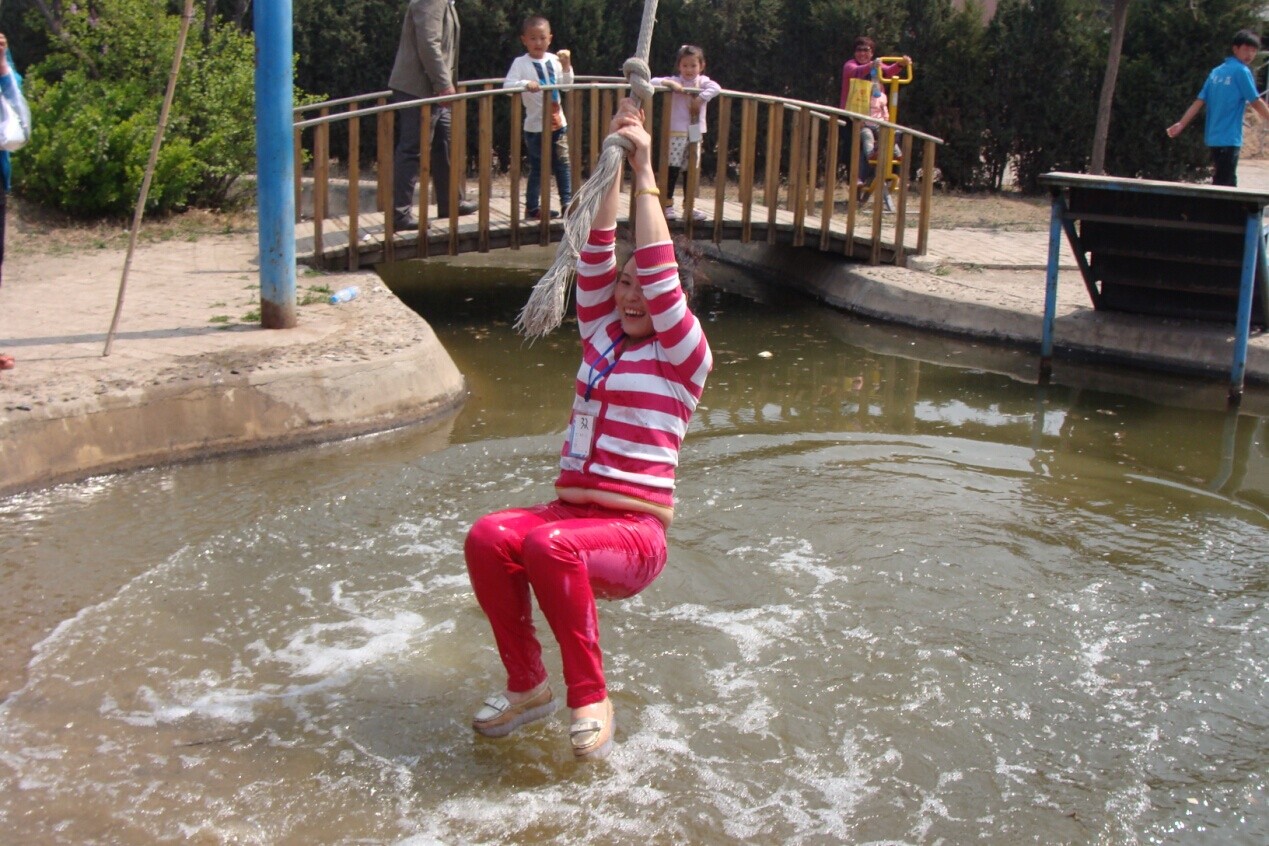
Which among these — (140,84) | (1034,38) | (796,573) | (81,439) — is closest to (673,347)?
(796,573)

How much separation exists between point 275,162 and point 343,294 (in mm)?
1408

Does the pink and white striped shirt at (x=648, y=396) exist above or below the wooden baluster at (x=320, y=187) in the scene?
below

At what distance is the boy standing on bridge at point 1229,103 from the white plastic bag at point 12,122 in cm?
860

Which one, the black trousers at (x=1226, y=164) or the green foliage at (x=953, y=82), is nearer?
the black trousers at (x=1226, y=164)

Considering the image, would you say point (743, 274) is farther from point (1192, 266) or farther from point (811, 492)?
point (811, 492)

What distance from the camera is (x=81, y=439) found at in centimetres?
633

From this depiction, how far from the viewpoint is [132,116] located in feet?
39.1

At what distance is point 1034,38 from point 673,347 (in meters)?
14.8

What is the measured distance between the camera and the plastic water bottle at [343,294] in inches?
356

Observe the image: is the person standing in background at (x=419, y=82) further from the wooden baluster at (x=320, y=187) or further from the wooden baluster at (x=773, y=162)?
the wooden baluster at (x=773, y=162)

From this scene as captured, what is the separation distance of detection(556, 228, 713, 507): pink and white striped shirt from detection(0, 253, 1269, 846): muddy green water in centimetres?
88

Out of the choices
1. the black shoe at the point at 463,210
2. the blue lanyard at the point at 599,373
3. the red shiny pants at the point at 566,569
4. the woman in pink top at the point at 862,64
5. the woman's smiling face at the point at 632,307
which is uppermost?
the woman in pink top at the point at 862,64

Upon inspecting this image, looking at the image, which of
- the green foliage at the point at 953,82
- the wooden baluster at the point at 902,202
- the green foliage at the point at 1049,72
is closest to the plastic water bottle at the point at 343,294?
the wooden baluster at the point at 902,202

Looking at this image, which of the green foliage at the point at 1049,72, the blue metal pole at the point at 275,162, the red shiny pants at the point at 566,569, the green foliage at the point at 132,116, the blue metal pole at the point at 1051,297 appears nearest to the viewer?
the red shiny pants at the point at 566,569
